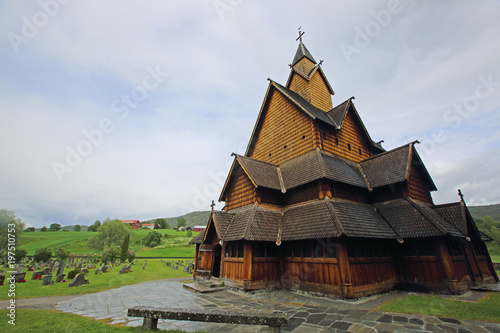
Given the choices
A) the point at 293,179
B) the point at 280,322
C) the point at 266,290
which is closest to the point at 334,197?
the point at 293,179

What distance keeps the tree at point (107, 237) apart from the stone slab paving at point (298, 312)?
183ft

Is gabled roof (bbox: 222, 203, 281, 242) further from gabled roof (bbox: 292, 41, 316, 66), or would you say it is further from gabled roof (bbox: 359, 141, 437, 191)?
gabled roof (bbox: 292, 41, 316, 66)

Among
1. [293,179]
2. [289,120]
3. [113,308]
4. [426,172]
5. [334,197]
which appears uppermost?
[289,120]

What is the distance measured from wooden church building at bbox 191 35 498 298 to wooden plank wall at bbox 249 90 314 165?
0.10 meters

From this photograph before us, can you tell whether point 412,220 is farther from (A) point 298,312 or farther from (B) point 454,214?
(A) point 298,312

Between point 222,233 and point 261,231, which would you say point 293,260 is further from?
point 222,233

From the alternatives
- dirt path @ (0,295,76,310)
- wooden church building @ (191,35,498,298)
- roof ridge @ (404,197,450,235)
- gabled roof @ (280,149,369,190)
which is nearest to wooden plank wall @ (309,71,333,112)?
wooden church building @ (191,35,498,298)

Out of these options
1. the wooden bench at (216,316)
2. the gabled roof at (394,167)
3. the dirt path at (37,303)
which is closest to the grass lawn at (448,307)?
the wooden bench at (216,316)

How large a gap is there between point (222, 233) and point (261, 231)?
274 centimetres

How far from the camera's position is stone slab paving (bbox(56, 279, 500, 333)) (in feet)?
19.5

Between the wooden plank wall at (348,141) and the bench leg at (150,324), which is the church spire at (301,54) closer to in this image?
the wooden plank wall at (348,141)

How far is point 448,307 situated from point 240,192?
36.0 feet

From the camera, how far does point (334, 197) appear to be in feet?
38.8

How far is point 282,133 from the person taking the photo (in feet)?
55.4
